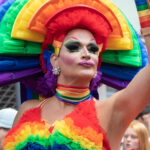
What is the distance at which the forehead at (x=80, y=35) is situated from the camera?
9.57ft

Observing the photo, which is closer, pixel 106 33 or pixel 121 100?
pixel 121 100

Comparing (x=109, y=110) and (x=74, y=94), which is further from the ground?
(x=74, y=94)

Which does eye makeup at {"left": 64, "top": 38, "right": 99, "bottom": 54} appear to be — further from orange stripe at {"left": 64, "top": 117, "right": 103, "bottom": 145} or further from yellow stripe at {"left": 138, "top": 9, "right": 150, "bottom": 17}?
yellow stripe at {"left": 138, "top": 9, "right": 150, "bottom": 17}

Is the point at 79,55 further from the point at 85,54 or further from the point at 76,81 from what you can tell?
the point at 76,81

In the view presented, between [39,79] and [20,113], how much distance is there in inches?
11.3

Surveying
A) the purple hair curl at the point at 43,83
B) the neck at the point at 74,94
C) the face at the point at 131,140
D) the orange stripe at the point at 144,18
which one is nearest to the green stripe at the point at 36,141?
the neck at the point at 74,94

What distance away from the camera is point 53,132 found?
278 centimetres

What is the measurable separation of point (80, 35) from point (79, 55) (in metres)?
0.16

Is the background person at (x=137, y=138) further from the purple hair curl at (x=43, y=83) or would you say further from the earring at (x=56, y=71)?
the earring at (x=56, y=71)

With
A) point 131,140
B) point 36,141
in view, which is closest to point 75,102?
point 36,141

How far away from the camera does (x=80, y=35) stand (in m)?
2.93

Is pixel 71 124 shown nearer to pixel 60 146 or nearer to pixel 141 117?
pixel 60 146

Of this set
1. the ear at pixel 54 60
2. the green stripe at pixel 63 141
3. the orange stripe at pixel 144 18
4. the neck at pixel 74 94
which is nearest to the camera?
the orange stripe at pixel 144 18

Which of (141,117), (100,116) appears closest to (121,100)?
(100,116)
